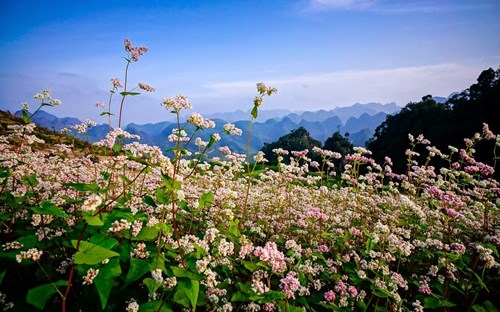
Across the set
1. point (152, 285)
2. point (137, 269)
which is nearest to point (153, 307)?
point (152, 285)

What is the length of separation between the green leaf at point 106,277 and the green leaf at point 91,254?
237 mm

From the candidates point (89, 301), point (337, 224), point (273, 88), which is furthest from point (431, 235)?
point (89, 301)

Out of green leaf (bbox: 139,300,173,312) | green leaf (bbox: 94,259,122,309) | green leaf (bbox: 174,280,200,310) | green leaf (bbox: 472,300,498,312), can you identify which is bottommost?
green leaf (bbox: 472,300,498,312)

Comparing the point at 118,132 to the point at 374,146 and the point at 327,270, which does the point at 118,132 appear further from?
the point at 374,146

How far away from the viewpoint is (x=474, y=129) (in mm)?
54188

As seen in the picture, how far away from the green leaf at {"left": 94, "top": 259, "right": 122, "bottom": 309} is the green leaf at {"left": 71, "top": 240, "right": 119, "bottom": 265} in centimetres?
24

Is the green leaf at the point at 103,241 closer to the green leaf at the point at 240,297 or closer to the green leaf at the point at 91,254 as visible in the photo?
the green leaf at the point at 91,254

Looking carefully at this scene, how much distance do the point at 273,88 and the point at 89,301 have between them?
14.6ft

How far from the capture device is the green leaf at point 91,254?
212 cm

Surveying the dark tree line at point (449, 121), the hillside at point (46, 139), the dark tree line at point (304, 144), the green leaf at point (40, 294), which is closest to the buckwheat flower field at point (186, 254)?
the green leaf at point (40, 294)

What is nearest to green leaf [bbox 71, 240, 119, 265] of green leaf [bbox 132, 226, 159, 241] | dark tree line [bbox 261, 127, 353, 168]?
green leaf [bbox 132, 226, 159, 241]

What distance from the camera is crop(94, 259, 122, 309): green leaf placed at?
7.33ft

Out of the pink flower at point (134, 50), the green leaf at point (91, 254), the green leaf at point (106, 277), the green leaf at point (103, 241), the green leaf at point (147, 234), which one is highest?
the pink flower at point (134, 50)

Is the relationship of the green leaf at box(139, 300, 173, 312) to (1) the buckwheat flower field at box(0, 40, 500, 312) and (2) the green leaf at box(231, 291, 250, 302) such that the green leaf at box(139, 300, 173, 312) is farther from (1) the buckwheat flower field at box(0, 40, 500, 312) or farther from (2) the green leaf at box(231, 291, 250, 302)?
(2) the green leaf at box(231, 291, 250, 302)
